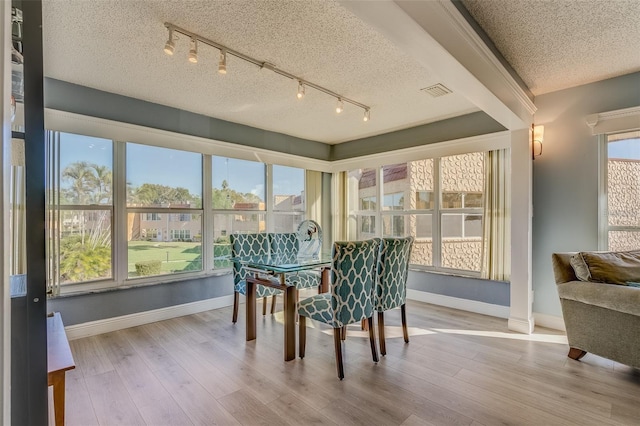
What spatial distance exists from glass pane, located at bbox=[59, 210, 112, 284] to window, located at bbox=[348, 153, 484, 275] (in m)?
3.66

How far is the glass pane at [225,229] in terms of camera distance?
4.15 metres

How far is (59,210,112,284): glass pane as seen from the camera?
3.02 metres

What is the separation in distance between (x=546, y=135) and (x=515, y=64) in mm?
1093

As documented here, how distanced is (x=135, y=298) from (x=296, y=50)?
10.1 ft

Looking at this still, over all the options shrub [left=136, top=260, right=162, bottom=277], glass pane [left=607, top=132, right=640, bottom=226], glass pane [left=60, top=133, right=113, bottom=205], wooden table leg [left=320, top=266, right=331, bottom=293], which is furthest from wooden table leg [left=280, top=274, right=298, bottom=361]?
glass pane [left=607, top=132, right=640, bottom=226]

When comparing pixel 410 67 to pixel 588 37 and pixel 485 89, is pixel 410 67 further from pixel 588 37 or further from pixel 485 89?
pixel 588 37

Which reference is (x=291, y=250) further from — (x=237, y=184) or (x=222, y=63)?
(x=222, y=63)

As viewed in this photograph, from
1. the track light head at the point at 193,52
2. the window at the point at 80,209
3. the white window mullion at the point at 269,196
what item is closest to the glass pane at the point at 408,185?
the white window mullion at the point at 269,196

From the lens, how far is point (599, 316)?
2381 mm

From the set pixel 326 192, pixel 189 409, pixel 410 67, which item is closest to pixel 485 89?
pixel 410 67

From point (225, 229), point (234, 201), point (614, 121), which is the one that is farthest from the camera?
point (234, 201)

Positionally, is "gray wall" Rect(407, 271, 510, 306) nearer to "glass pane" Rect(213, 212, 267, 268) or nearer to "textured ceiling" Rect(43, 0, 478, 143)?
"textured ceiling" Rect(43, 0, 478, 143)

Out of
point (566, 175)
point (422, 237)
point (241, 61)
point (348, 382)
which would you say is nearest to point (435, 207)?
point (422, 237)

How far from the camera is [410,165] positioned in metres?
4.60
